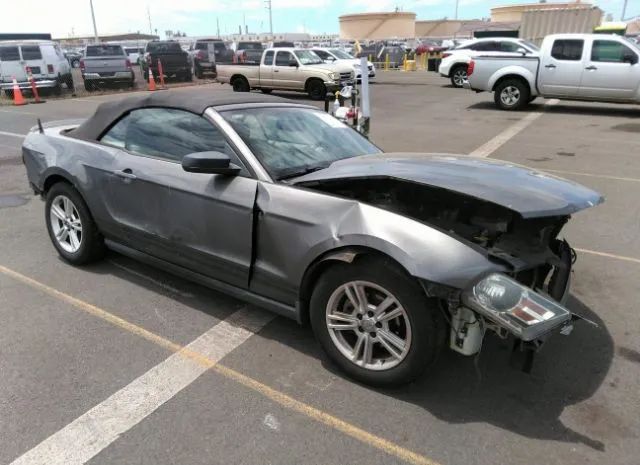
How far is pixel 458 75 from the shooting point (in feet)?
71.1

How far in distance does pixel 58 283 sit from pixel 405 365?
2961 millimetres

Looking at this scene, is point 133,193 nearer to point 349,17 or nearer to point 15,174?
point 15,174

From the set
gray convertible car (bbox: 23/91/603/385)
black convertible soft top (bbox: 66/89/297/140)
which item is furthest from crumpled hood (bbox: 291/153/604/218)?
black convertible soft top (bbox: 66/89/297/140)

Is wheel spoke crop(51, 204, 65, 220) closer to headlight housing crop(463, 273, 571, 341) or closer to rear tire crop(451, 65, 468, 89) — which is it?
headlight housing crop(463, 273, 571, 341)

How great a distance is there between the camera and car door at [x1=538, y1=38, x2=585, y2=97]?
44.4ft

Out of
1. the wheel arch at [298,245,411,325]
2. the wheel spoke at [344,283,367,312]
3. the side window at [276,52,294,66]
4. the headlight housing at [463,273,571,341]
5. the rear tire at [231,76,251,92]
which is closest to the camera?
the headlight housing at [463,273,571,341]

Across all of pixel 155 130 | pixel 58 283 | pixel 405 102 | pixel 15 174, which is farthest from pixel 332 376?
pixel 405 102

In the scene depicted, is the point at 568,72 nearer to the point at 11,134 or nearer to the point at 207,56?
the point at 11,134

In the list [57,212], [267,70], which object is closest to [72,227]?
[57,212]

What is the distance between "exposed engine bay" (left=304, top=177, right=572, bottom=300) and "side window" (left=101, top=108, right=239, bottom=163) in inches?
32.5

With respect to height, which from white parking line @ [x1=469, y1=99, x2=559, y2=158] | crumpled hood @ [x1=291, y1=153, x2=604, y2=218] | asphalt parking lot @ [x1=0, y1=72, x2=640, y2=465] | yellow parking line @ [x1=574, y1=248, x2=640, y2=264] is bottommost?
white parking line @ [x1=469, y1=99, x2=559, y2=158]

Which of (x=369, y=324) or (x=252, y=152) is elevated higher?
(x=252, y=152)

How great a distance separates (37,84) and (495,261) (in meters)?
19.7

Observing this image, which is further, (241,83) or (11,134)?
(241,83)
